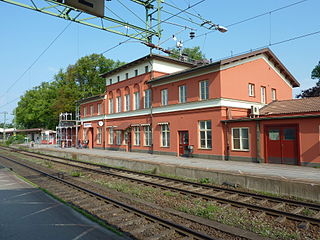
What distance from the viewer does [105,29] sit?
11.6 meters

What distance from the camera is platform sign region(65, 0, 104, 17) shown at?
681 centimetres

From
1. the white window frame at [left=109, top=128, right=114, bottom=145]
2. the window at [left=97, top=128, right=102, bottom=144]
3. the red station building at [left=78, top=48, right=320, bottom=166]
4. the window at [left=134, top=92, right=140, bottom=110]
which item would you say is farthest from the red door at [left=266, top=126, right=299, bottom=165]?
the window at [left=97, top=128, right=102, bottom=144]

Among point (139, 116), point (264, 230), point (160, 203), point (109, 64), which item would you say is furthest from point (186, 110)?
point (109, 64)

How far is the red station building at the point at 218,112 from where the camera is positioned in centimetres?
1567

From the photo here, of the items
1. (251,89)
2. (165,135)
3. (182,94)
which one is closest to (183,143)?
(165,135)

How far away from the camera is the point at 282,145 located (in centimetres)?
1571

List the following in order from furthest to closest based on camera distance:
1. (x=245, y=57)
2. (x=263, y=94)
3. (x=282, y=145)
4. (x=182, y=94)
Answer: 1. (x=263, y=94)
2. (x=182, y=94)
3. (x=245, y=57)
4. (x=282, y=145)

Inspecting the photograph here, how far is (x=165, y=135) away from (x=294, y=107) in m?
11.1

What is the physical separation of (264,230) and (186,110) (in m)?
15.3

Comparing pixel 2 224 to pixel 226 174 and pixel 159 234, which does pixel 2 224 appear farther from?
pixel 226 174

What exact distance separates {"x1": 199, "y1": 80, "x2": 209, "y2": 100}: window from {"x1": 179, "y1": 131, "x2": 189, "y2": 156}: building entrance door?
3487 mm

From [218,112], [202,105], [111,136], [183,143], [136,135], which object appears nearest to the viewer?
[218,112]

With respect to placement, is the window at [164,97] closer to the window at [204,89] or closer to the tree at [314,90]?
the window at [204,89]

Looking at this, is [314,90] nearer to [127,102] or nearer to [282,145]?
→ [282,145]
